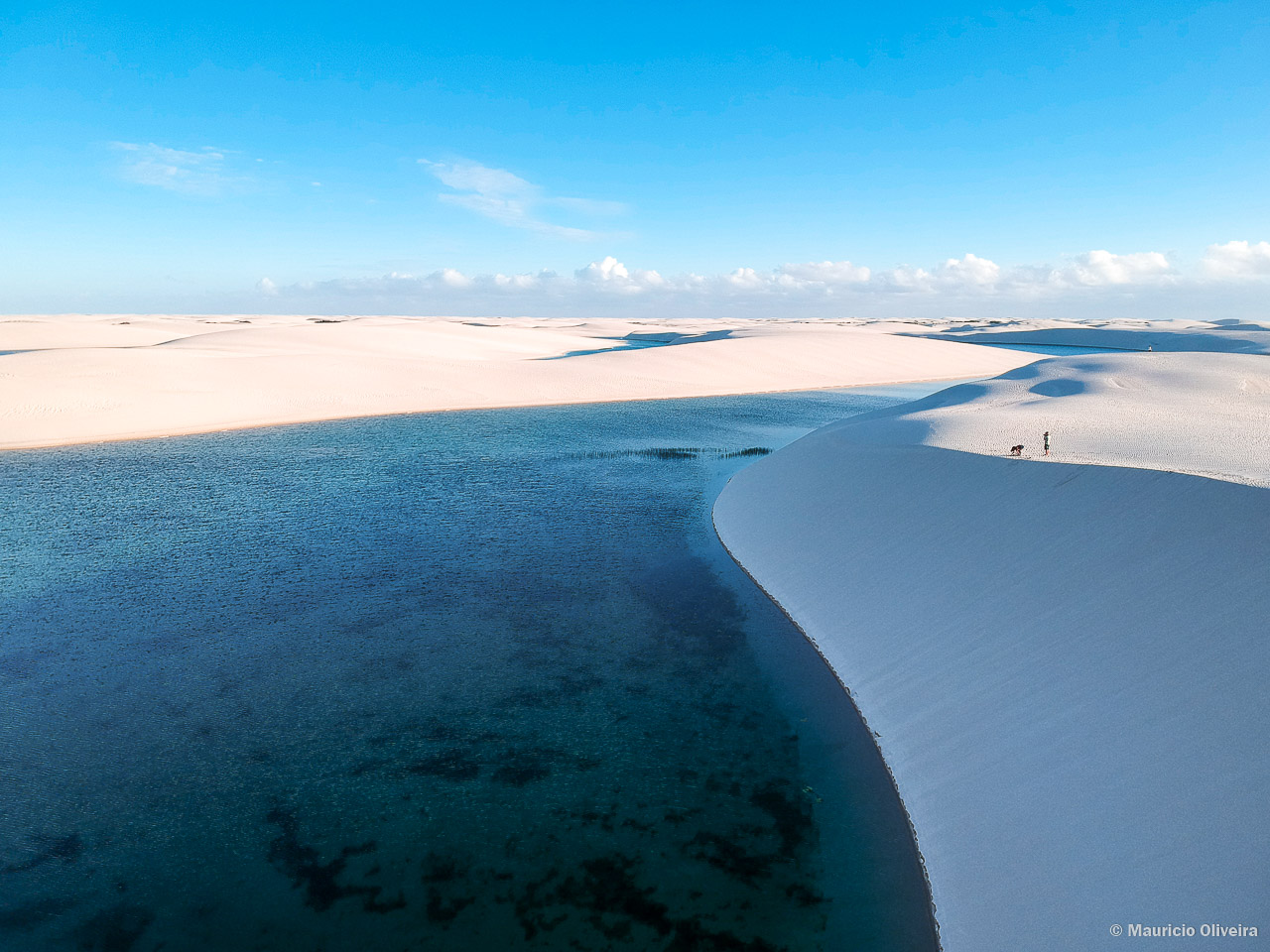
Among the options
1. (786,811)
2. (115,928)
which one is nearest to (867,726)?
(786,811)

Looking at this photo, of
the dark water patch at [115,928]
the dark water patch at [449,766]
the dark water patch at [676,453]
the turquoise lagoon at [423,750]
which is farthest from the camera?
the dark water patch at [676,453]

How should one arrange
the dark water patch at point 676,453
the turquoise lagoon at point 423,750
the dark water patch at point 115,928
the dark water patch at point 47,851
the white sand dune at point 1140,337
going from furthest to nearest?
the white sand dune at point 1140,337
the dark water patch at point 676,453
the dark water patch at point 47,851
the turquoise lagoon at point 423,750
the dark water patch at point 115,928

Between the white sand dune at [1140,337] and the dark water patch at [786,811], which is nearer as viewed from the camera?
the dark water patch at [786,811]

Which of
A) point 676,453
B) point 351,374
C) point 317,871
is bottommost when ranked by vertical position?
point 317,871

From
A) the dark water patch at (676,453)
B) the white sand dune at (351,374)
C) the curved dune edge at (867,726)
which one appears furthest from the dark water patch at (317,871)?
the white sand dune at (351,374)

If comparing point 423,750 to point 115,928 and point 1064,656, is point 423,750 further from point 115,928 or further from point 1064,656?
point 1064,656

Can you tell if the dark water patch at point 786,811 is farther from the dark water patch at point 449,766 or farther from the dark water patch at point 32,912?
the dark water patch at point 32,912

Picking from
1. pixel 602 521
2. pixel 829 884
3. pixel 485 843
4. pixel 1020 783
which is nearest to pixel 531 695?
pixel 485 843

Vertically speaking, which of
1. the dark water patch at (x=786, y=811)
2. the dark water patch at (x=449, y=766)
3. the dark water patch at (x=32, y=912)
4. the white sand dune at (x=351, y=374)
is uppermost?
the white sand dune at (x=351, y=374)
